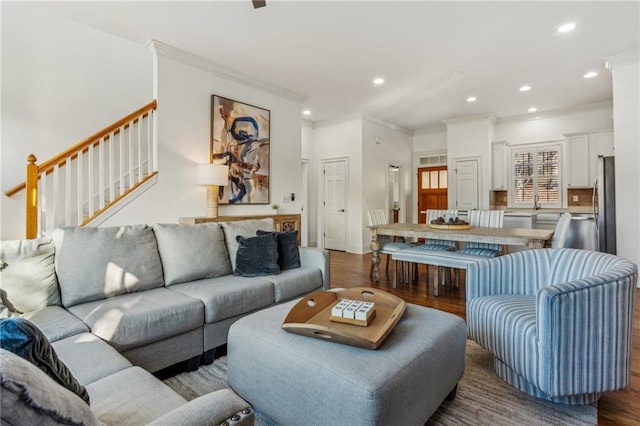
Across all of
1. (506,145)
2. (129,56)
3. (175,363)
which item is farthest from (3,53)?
(506,145)

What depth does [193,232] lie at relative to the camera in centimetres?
270

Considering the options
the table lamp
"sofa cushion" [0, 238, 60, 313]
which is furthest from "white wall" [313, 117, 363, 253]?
"sofa cushion" [0, 238, 60, 313]

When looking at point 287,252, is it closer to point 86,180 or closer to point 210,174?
point 210,174

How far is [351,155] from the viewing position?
6785 mm

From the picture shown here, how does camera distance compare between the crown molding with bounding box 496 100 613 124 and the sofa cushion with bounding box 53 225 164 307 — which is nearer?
the sofa cushion with bounding box 53 225 164 307

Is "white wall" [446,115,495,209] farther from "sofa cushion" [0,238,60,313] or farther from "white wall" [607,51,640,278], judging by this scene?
"sofa cushion" [0,238,60,313]

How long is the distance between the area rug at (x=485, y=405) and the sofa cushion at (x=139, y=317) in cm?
33

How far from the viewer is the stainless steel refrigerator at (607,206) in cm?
422

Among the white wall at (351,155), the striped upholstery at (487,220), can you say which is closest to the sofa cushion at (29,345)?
the striped upholstery at (487,220)

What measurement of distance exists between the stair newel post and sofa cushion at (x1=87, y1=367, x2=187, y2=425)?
2.35 m

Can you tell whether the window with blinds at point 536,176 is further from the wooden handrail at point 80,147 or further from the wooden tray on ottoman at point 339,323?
the wooden handrail at point 80,147

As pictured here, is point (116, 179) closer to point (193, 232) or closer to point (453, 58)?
point (193, 232)

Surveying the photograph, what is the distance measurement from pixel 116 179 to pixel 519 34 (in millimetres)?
4885

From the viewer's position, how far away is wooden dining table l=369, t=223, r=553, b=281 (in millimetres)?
3151
